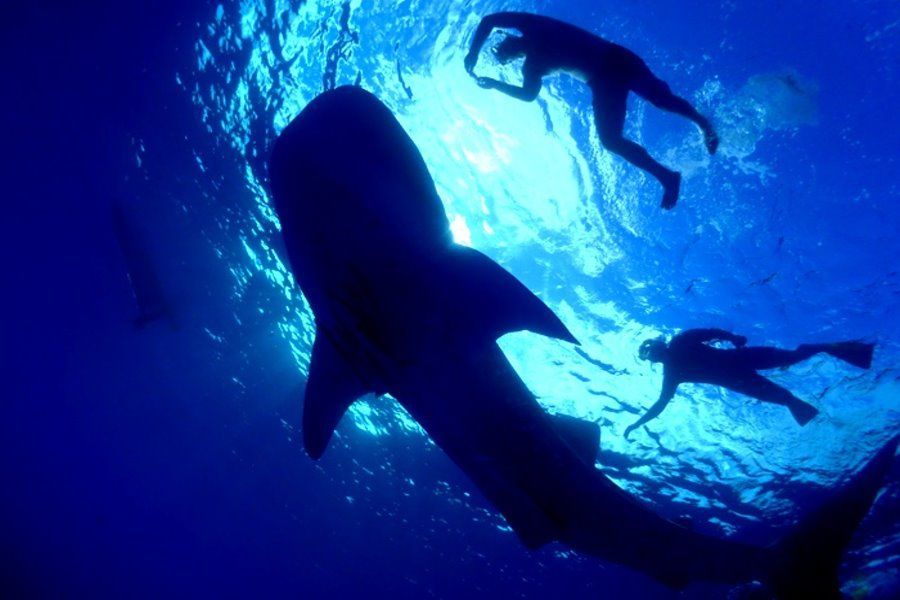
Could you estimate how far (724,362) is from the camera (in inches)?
297

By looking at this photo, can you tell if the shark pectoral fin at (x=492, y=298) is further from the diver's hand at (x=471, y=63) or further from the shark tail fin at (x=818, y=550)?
the shark tail fin at (x=818, y=550)

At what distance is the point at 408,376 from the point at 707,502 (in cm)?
1239

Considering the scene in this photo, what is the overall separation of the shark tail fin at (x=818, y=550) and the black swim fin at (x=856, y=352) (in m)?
1.24

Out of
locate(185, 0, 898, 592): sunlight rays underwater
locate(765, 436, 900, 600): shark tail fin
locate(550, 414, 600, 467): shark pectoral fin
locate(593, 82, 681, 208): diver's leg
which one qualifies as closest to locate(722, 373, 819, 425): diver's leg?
locate(185, 0, 898, 592): sunlight rays underwater

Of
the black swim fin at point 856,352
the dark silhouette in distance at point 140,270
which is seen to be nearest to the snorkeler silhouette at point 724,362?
the black swim fin at point 856,352

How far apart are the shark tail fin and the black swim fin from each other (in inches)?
48.8

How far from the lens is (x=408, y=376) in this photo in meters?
5.09

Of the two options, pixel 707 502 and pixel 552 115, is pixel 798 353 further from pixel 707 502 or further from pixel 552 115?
pixel 707 502

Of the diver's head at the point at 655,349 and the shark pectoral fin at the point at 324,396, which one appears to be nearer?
the shark pectoral fin at the point at 324,396

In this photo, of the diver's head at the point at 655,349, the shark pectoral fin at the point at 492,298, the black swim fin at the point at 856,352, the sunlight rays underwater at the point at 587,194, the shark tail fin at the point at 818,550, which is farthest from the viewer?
the diver's head at the point at 655,349

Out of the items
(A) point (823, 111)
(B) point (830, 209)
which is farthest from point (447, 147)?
(B) point (830, 209)

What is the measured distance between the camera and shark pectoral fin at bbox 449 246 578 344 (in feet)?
14.9

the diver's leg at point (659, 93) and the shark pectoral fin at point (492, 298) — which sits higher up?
the diver's leg at point (659, 93)

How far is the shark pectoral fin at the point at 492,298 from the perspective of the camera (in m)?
4.54
